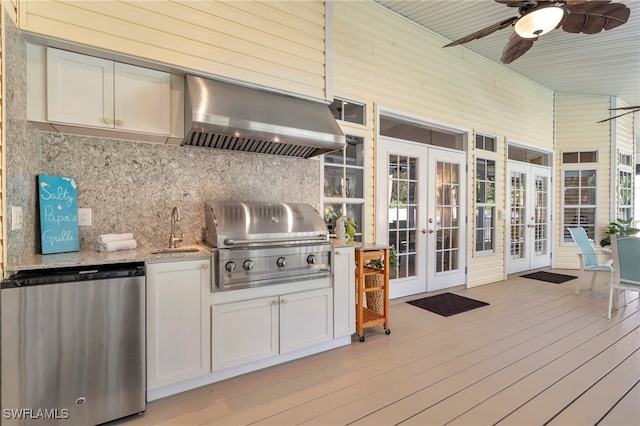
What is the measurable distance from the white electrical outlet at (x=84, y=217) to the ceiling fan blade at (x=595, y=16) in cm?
406

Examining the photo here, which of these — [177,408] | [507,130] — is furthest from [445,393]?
[507,130]

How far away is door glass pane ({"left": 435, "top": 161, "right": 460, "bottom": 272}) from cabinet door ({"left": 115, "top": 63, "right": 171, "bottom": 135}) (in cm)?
370

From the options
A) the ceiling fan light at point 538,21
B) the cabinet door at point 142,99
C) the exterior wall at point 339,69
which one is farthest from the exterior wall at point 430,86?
the cabinet door at point 142,99

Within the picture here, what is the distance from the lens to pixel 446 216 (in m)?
4.74

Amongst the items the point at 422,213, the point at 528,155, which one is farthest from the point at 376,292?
the point at 528,155

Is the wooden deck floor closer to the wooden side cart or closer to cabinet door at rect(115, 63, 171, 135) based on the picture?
the wooden side cart

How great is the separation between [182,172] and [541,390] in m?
3.16

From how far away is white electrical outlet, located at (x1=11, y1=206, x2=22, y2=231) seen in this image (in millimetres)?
1703

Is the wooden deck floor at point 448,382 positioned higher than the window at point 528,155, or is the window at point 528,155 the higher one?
the window at point 528,155

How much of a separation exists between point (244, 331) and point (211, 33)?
89.7 inches

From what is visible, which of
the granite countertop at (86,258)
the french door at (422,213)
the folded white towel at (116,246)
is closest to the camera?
the granite countertop at (86,258)

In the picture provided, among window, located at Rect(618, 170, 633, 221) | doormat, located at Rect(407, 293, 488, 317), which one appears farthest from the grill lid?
window, located at Rect(618, 170, 633, 221)

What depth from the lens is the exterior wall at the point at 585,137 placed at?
256 inches

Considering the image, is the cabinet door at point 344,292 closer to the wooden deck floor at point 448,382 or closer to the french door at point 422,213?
the wooden deck floor at point 448,382
